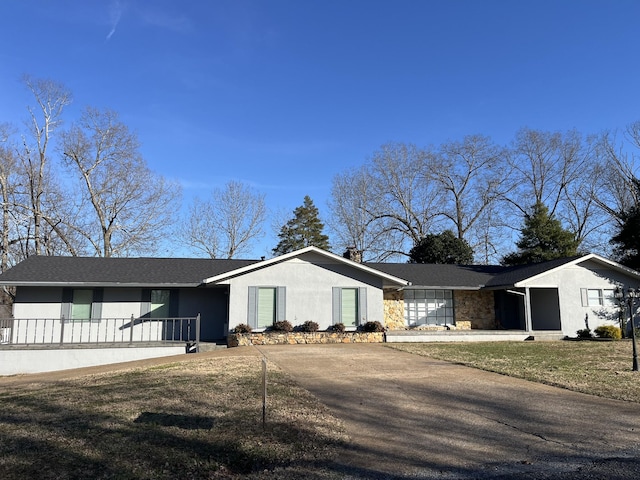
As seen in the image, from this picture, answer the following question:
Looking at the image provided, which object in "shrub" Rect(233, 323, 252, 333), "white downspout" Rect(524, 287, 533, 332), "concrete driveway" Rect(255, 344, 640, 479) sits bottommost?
"concrete driveway" Rect(255, 344, 640, 479)

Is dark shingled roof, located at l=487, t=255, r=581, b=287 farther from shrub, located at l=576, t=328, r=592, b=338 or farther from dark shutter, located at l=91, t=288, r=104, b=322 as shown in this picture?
dark shutter, located at l=91, t=288, r=104, b=322

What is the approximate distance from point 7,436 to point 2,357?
11367 millimetres

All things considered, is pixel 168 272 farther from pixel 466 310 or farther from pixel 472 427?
pixel 472 427

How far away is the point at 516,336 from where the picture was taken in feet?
63.8

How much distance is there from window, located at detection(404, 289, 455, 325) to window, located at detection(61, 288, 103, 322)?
13.0 metres

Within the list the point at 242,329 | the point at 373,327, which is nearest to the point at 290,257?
the point at 242,329

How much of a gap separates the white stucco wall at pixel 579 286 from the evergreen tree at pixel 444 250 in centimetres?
959

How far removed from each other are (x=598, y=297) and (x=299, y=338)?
13.7 m

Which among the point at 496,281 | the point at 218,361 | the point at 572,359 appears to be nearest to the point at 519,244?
the point at 496,281

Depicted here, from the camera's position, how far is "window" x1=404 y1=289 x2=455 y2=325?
21.7m

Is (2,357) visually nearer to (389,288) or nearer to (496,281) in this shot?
(389,288)

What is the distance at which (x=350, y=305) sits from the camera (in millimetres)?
18766

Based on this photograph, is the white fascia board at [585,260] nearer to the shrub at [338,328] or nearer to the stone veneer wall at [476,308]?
the stone veneer wall at [476,308]

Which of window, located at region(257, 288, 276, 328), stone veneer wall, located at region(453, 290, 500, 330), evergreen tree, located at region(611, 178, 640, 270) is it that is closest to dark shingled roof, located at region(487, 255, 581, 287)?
stone veneer wall, located at region(453, 290, 500, 330)
